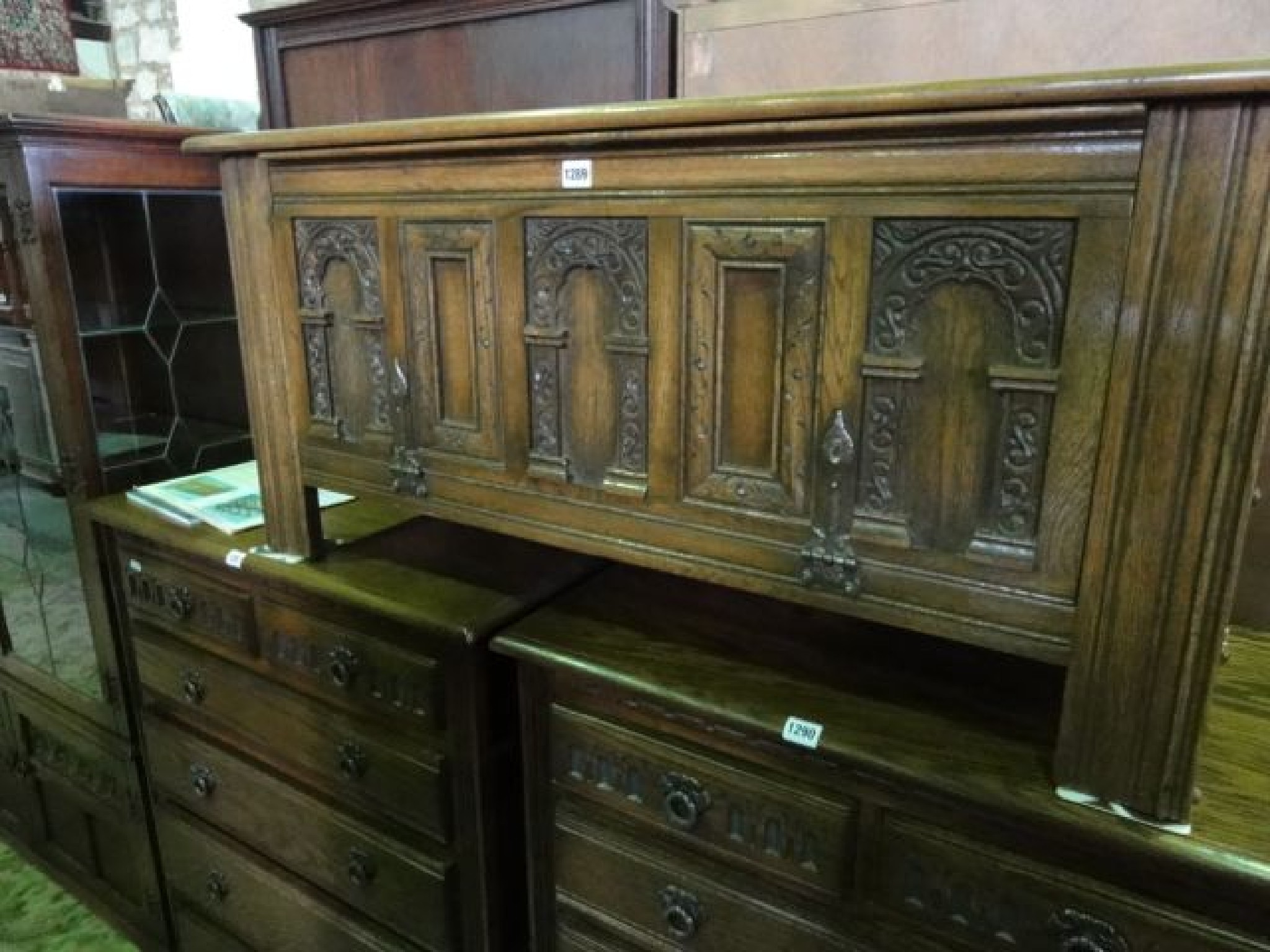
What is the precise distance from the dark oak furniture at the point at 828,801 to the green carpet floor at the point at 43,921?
1335 mm

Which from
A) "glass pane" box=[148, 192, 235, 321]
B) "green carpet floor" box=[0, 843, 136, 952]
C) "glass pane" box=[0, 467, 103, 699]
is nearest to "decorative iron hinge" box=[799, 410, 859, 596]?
"glass pane" box=[148, 192, 235, 321]

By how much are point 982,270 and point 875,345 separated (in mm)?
107

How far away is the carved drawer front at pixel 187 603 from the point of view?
134 centimetres

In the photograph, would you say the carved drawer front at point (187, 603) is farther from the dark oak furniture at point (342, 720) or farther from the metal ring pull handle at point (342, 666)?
the metal ring pull handle at point (342, 666)

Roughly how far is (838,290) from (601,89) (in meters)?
0.72

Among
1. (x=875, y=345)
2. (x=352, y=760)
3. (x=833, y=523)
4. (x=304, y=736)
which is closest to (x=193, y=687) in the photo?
(x=304, y=736)

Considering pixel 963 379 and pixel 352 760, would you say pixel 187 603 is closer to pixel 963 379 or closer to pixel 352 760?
pixel 352 760

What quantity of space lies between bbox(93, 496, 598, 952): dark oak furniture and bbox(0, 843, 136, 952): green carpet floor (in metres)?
0.54

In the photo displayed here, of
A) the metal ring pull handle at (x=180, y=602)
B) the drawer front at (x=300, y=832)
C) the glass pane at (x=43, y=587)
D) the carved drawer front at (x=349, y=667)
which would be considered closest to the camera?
the carved drawer front at (x=349, y=667)

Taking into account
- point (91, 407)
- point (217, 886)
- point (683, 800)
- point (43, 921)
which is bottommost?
point (43, 921)

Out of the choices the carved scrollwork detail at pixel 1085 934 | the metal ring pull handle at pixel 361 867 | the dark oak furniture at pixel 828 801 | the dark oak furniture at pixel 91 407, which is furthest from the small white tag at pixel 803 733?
the dark oak furniture at pixel 91 407

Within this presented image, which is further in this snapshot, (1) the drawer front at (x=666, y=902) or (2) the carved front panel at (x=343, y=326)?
(2) the carved front panel at (x=343, y=326)

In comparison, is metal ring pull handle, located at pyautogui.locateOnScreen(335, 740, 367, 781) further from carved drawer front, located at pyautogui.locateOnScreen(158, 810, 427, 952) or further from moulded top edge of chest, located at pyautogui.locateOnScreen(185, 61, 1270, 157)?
moulded top edge of chest, located at pyautogui.locateOnScreen(185, 61, 1270, 157)

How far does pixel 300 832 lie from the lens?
1.39m
